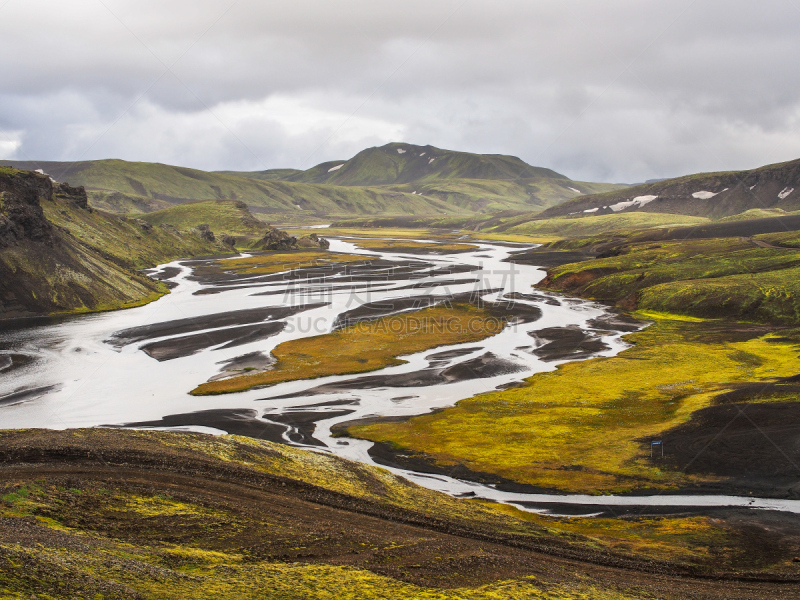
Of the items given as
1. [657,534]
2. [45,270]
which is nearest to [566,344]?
[657,534]

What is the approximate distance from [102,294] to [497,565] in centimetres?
10635

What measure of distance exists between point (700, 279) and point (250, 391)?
9732cm

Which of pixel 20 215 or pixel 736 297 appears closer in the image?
pixel 736 297

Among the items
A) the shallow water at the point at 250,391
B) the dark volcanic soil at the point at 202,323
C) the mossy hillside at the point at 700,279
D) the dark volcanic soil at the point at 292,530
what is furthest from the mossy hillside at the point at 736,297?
the dark volcanic soil at the point at 292,530

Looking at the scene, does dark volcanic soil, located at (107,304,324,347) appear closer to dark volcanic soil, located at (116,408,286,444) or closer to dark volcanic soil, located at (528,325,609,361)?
dark volcanic soil, located at (116,408,286,444)

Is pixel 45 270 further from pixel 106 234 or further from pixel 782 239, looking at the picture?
pixel 782 239

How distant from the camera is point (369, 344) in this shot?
3184 inches

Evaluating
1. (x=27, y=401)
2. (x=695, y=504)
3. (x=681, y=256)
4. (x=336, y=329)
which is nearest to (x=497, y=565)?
(x=695, y=504)

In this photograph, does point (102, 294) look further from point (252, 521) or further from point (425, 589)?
point (425, 589)

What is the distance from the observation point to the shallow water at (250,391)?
47.4 metres

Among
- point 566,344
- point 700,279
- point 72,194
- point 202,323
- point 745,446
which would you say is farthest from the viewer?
point 72,194


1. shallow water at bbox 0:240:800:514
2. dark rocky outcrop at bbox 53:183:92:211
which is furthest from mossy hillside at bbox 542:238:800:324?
dark rocky outcrop at bbox 53:183:92:211

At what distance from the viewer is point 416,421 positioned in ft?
172

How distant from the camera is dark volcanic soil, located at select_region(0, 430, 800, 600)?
23.3 m
